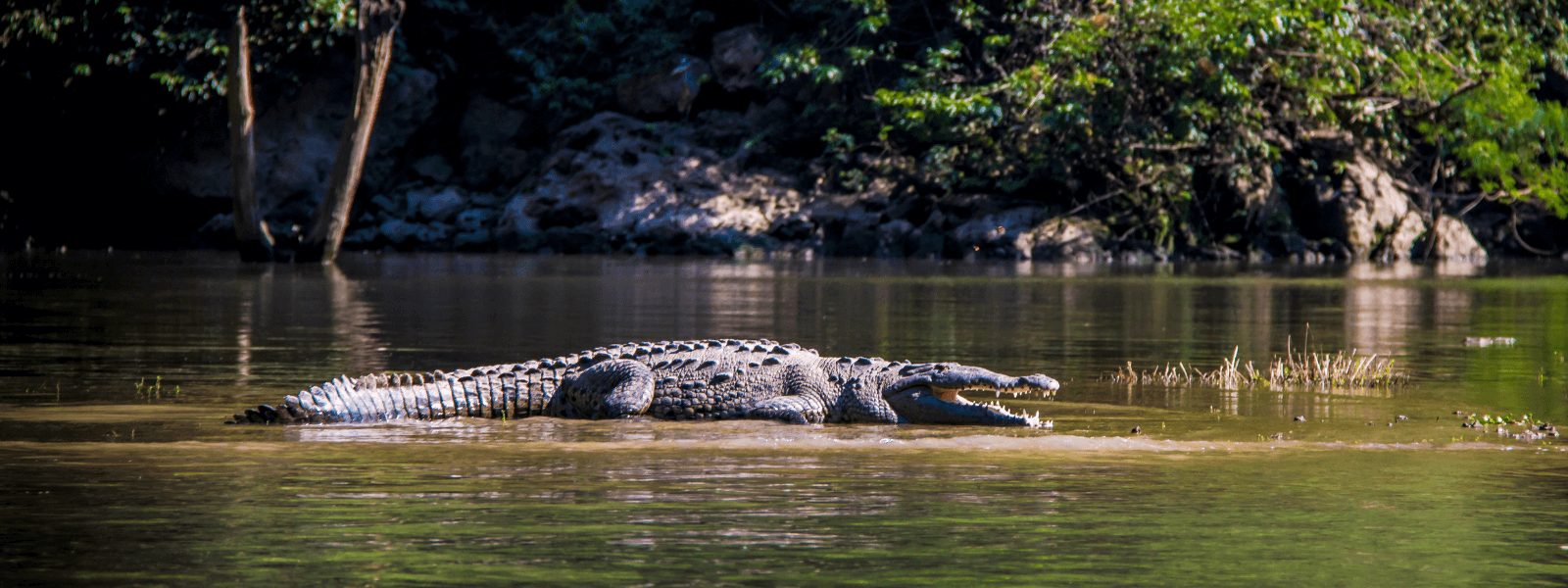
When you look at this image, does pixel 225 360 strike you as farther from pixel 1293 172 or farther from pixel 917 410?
pixel 1293 172

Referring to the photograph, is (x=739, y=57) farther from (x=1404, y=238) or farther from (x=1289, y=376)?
(x=1289, y=376)

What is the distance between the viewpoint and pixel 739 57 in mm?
43312

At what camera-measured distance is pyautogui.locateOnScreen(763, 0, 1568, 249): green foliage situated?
36.7 metres

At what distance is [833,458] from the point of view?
8508 mm

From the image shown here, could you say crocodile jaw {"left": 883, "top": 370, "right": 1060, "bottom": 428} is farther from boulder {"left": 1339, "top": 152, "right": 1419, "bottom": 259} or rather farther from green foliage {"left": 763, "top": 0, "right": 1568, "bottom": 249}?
boulder {"left": 1339, "top": 152, "right": 1419, "bottom": 259}

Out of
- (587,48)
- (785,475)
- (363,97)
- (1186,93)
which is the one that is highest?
(587,48)

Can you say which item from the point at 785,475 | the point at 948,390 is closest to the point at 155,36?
the point at 948,390

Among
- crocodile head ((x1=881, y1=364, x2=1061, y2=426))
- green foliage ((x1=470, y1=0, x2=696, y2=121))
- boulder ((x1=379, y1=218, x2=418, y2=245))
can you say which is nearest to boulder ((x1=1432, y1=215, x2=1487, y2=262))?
green foliage ((x1=470, y1=0, x2=696, y2=121))

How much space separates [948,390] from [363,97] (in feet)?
80.8

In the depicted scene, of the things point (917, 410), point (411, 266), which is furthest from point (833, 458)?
point (411, 266)

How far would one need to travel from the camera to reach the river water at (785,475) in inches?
229

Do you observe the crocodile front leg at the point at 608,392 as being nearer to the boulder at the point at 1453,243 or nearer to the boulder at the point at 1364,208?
the boulder at the point at 1364,208

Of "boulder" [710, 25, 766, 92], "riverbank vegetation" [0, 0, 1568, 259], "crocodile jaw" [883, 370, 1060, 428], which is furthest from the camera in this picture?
"boulder" [710, 25, 766, 92]

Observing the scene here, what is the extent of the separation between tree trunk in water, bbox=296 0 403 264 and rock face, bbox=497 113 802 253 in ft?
27.7
